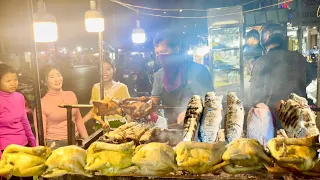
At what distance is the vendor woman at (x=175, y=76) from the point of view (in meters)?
5.09

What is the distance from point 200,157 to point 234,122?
78cm

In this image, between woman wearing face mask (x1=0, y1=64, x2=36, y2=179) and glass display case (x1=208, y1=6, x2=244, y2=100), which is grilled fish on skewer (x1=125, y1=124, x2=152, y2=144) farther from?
glass display case (x1=208, y1=6, x2=244, y2=100)

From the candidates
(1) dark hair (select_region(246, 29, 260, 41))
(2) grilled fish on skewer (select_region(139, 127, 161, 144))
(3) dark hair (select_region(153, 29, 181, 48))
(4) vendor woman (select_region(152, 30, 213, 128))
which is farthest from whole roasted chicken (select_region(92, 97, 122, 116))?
(1) dark hair (select_region(246, 29, 260, 41))

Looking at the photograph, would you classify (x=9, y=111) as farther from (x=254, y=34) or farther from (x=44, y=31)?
(x=254, y=34)

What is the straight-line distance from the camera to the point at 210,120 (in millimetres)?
2744

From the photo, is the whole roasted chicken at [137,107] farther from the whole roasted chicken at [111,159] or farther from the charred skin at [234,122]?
the whole roasted chicken at [111,159]

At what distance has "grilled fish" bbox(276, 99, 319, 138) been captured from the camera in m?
2.48

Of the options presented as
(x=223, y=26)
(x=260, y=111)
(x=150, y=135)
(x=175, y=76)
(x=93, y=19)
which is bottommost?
(x=150, y=135)

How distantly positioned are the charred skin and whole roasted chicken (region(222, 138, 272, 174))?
0.59 m

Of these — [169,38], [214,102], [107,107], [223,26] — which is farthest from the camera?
[223,26]

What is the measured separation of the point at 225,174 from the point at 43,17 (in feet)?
12.7

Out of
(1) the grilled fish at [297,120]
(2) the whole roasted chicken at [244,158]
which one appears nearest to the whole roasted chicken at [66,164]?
(2) the whole roasted chicken at [244,158]

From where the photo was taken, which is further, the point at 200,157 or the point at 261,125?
the point at 261,125

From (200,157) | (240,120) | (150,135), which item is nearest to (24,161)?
(150,135)
